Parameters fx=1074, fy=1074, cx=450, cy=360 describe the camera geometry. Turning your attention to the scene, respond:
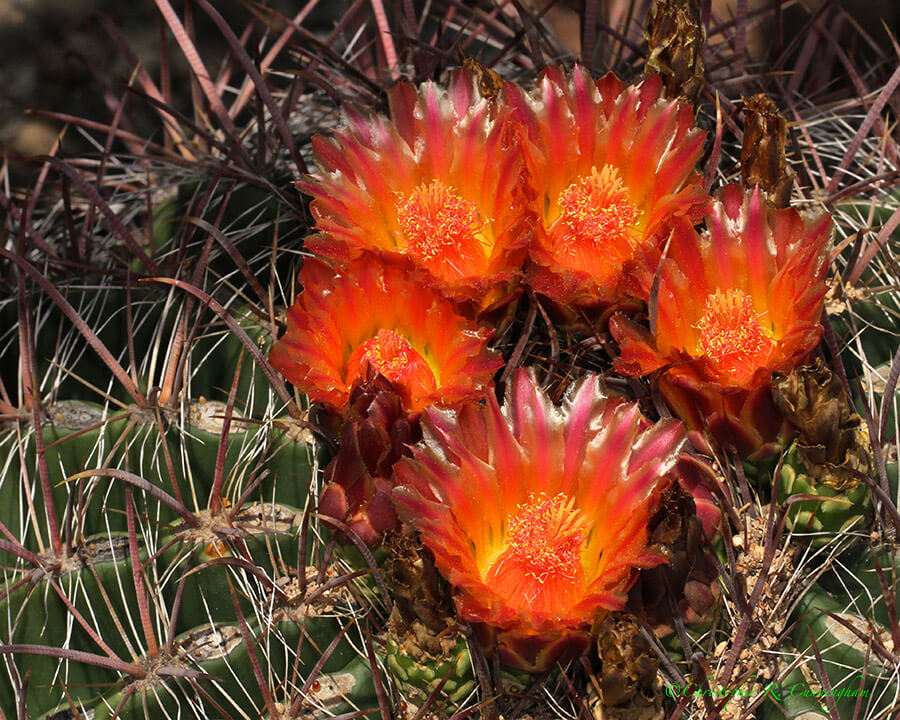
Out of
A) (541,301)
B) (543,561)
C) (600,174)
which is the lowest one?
(543,561)

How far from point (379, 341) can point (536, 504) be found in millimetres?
225

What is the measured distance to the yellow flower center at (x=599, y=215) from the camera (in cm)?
110

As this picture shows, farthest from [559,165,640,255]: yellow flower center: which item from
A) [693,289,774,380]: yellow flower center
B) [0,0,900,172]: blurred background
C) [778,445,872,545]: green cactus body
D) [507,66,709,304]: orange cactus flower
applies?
[0,0,900,172]: blurred background

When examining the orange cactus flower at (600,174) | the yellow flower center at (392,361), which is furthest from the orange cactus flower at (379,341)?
the orange cactus flower at (600,174)

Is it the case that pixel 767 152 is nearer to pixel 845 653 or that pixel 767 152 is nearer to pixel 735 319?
pixel 735 319

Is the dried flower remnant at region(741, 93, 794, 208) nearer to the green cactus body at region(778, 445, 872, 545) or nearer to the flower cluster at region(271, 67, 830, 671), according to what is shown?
the flower cluster at region(271, 67, 830, 671)

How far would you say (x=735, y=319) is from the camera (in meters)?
1.05

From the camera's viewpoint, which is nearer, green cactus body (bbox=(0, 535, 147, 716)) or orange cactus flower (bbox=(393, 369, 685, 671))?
orange cactus flower (bbox=(393, 369, 685, 671))

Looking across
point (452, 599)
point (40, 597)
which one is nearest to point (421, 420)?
point (452, 599)

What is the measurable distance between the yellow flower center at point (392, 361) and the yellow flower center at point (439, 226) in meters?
0.10

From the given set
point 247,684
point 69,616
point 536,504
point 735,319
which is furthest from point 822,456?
point 69,616

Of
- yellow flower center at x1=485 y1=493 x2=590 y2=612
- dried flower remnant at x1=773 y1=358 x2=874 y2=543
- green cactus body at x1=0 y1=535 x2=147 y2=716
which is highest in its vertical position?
dried flower remnant at x1=773 y1=358 x2=874 y2=543

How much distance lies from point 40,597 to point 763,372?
0.80 meters

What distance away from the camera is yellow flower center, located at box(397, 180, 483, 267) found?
3.65ft
